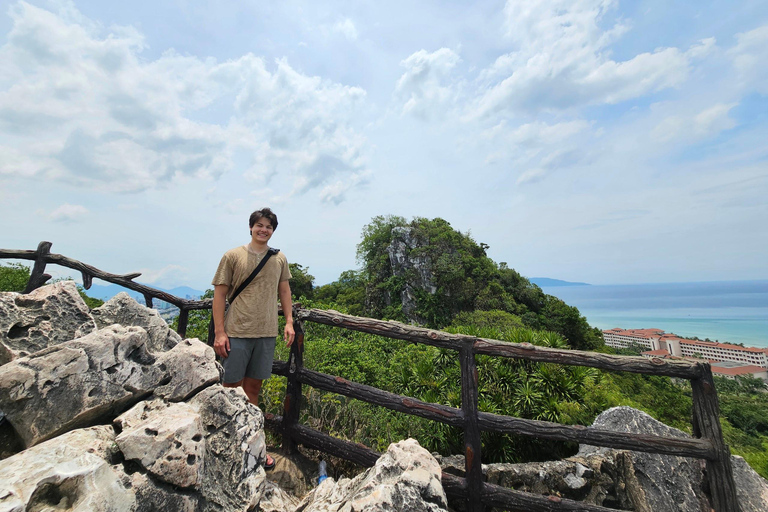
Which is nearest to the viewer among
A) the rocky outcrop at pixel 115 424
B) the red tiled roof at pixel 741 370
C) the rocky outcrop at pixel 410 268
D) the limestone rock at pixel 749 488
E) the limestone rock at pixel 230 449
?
the rocky outcrop at pixel 115 424

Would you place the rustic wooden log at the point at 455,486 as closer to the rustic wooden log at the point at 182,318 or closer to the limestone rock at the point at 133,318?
the limestone rock at the point at 133,318

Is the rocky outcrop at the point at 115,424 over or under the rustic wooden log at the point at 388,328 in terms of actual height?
under

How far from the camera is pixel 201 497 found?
174cm

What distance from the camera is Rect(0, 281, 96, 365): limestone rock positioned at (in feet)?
6.54

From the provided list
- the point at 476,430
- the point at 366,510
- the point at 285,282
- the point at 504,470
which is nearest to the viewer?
the point at 366,510

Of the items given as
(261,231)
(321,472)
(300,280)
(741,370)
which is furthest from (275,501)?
(741,370)

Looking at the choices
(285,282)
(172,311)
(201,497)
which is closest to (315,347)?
(172,311)

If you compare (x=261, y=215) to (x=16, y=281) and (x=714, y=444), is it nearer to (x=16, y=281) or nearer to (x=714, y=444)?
(x=714, y=444)

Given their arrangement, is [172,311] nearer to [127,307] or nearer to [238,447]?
[127,307]

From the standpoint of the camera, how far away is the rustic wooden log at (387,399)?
9.11 feet

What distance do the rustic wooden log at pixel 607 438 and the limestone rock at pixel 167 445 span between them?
6.41 feet

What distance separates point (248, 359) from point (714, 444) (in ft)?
11.3

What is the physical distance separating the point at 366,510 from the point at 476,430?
57.7 inches

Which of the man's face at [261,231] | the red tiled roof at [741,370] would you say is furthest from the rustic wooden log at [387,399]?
the red tiled roof at [741,370]
